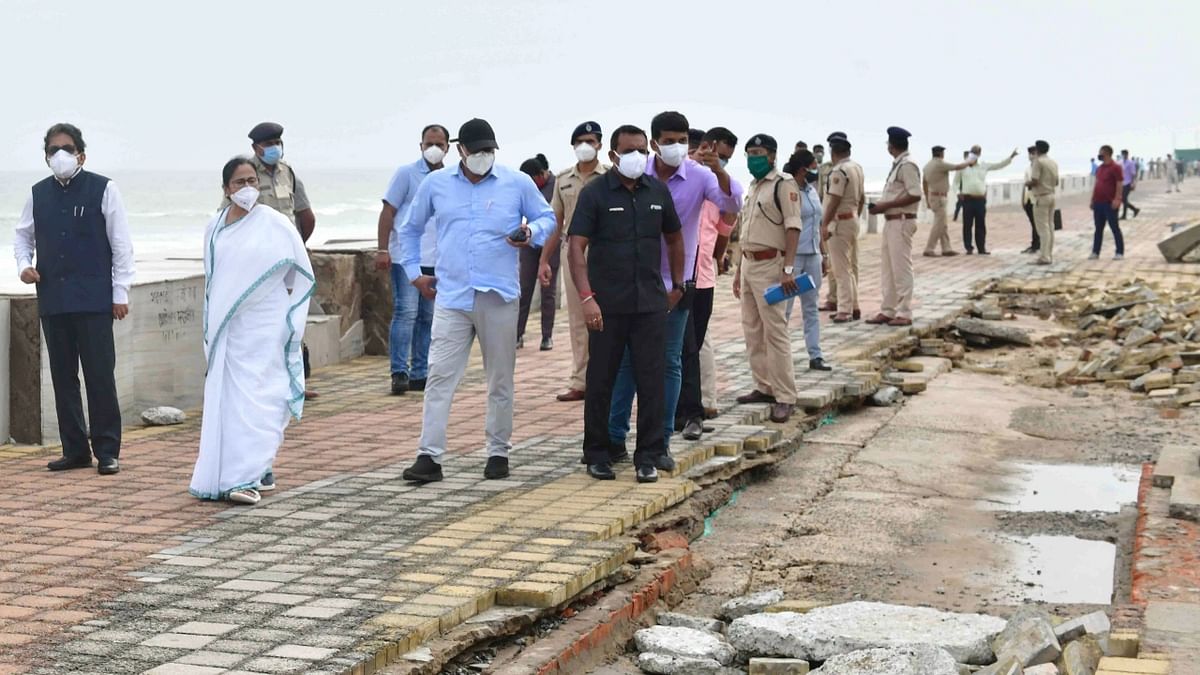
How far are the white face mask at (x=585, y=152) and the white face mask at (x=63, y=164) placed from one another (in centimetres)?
326

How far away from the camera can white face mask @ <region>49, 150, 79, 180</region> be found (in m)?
8.12

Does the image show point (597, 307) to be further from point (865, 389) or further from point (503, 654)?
point (865, 389)

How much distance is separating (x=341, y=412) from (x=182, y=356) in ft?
3.51

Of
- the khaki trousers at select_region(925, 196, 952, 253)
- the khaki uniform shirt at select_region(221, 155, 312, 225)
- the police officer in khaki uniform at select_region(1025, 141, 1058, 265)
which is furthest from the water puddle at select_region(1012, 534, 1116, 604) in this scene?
the khaki trousers at select_region(925, 196, 952, 253)

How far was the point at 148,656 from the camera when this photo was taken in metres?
5.11

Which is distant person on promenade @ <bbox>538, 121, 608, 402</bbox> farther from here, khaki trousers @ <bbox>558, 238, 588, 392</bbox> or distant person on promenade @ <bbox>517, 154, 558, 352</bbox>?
Answer: distant person on promenade @ <bbox>517, 154, 558, 352</bbox>

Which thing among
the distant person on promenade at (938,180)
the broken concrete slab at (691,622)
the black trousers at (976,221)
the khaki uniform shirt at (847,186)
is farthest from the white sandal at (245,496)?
the black trousers at (976,221)

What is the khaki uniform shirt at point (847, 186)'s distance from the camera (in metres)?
14.8

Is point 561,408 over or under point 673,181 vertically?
under

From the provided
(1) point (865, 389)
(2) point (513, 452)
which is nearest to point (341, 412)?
(2) point (513, 452)

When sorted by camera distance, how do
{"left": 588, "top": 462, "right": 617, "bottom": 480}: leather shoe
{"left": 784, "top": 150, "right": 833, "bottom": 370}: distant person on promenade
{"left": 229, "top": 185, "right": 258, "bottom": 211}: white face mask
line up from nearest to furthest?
{"left": 229, "top": 185, "right": 258, "bottom": 211}: white face mask → {"left": 588, "top": 462, "right": 617, "bottom": 480}: leather shoe → {"left": 784, "top": 150, "right": 833, "bottom": 370}: distant person on promenade

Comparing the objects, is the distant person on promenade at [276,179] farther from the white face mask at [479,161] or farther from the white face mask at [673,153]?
the white face mask at [673,153]

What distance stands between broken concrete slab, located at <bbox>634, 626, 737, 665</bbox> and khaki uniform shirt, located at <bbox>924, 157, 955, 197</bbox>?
1698cm

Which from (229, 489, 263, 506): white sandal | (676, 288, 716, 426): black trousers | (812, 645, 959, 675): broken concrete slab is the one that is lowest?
(812, 645, 959, 675): broken concrete slab
